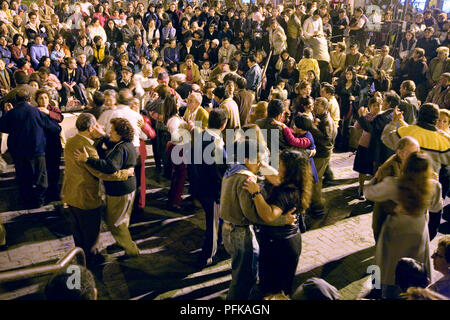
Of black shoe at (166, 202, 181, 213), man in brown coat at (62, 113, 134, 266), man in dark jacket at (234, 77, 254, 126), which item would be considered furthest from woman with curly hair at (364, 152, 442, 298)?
man in dark jacket at (234, 77, 254, 126)

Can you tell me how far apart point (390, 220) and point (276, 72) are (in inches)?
340

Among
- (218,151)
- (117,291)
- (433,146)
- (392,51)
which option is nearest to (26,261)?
(117,291)

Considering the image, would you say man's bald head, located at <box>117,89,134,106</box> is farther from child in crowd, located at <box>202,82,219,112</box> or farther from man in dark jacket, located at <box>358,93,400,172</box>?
man in dark jacket, located at <box>358,93,400,172</box>

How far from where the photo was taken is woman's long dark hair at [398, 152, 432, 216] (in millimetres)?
3416

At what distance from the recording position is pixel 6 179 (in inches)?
287

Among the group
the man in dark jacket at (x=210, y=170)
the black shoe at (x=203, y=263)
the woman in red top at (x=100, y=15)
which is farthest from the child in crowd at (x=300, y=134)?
the woman in red top at (x=100, y=15)

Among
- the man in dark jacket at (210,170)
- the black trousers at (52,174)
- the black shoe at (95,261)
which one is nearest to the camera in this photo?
the man in dark jacket at (210,170)

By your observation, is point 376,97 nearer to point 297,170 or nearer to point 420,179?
point 420,179

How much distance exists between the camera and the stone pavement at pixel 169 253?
177 inches

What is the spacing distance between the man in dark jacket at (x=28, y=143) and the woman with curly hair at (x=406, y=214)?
180 inches

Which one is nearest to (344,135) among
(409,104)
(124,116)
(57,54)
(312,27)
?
(409,104)

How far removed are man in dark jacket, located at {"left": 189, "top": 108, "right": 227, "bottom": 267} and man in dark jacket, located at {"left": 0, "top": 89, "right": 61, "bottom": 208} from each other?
8.48 feet

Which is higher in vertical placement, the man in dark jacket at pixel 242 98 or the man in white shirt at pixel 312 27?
the man in white shirt at pixel 312 27

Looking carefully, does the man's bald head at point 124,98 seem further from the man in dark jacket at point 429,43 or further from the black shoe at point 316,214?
the man in dark jacket at point 429,43
